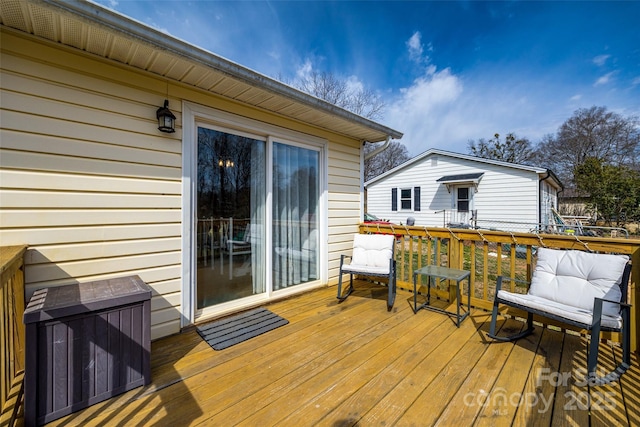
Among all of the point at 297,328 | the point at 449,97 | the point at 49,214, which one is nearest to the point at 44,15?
the point at 49,214

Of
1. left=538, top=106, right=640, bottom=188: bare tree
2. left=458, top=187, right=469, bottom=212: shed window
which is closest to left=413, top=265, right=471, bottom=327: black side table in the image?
left=458, top=187, right=469, bottom=212: shed window

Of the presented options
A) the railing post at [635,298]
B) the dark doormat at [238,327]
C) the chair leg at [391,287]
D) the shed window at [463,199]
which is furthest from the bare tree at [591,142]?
the dark doormat at [238,327]

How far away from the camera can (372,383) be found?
6.07ft

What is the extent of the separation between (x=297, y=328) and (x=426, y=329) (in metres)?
1.30

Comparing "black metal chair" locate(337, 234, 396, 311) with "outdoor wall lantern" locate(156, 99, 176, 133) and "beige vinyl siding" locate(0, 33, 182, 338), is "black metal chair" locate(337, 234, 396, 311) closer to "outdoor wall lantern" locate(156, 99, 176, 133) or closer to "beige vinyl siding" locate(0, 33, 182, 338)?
"beige vinyl siding" locate(0, 33, 182, 338)

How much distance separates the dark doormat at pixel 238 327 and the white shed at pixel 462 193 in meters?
8.03

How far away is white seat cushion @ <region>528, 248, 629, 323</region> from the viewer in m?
2.11

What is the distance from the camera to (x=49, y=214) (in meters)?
2.02

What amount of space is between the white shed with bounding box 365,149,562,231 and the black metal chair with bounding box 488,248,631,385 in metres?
6.86

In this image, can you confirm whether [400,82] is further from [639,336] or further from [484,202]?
[639,336]

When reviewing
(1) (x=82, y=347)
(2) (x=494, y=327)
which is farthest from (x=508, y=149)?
(1) (x=82, y=347)

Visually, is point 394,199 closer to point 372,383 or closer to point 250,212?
Result: point 250,212

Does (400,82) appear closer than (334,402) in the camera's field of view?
No

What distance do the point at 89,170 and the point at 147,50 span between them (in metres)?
1.07
